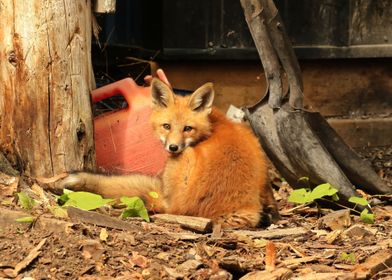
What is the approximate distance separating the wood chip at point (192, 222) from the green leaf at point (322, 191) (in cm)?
115

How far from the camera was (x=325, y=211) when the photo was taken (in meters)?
6.21

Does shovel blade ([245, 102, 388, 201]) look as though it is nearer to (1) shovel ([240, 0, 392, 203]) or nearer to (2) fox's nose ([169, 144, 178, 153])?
(1) shovel ([240, 0, 392, 203])

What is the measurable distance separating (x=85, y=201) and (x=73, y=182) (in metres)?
0.35

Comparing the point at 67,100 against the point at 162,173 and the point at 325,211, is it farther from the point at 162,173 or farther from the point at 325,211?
the point at 325,211

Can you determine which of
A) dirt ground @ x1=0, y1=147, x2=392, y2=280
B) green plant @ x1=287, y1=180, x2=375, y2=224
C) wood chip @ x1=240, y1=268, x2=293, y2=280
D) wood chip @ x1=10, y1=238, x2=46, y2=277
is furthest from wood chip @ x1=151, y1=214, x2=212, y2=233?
green plant @ x1=287, y1=180, x2=375, y2=224

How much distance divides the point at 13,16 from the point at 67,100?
0.67 meters

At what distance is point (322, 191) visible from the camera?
19.8 ft

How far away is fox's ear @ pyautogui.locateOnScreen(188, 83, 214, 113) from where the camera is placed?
232 inches

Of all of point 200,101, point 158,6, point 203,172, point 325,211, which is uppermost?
point 158,6

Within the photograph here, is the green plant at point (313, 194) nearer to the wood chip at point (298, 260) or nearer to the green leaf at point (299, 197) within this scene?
the green leaf at point (299, 197)

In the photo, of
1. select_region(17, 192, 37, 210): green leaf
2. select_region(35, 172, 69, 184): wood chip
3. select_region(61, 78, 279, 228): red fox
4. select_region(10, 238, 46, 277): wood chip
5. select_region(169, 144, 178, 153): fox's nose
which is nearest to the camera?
select_region(10, 238, 46, 277): wood chip

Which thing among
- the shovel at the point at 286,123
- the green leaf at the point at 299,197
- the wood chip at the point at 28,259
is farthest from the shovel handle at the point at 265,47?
the wood chip at the point at 28,259

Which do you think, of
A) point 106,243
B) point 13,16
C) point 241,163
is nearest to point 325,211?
point 241,163

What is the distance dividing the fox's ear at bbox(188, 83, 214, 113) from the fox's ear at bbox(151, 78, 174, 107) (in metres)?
0.16
